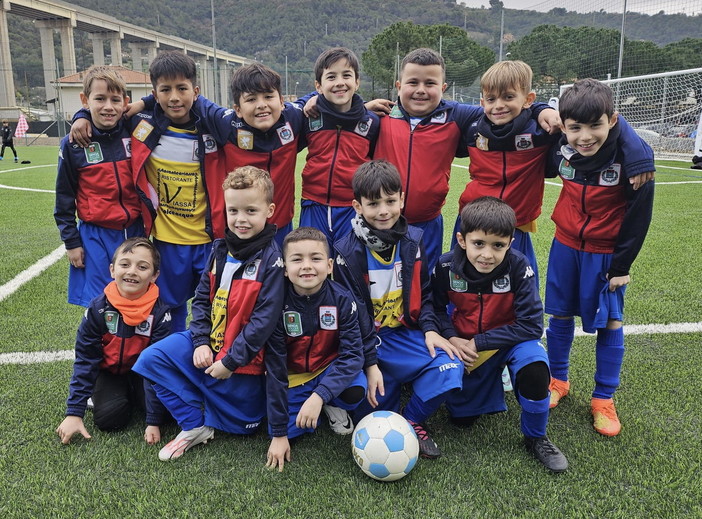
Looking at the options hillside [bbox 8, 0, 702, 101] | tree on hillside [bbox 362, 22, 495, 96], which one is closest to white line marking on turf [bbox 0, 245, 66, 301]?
tree on hillside [bbox 362, 22, 495, 96]

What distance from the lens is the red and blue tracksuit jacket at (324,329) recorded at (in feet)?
7.55

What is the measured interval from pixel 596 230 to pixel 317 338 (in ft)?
4.53

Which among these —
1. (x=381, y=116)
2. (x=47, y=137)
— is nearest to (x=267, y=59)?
(x=47, y=137)

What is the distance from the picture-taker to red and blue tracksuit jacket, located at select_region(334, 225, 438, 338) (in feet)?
8.13

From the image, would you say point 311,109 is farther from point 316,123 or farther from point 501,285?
point 501,285

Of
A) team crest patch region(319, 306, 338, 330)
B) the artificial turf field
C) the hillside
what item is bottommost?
the artificial turf field

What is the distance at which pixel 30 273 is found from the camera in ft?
15.6

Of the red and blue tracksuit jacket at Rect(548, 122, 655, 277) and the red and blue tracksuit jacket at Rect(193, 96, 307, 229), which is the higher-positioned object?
the red and blue tracksuit jacket at Rect(193, 96, 307, 229)

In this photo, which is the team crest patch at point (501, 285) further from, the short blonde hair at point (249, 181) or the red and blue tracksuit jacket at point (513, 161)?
Result: the short blonde hair at point (249, 181)

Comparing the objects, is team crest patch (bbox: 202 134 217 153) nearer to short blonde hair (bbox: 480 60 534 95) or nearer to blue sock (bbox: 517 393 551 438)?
short blonde hair (bbox: 480 60 534 95)

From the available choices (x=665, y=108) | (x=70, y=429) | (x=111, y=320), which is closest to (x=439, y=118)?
(x=111, y=320)

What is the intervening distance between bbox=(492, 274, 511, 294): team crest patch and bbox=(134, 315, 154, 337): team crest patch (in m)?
1.60

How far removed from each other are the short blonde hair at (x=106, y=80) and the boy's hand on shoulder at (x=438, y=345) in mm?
2024

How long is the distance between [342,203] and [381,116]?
574 millimetres
